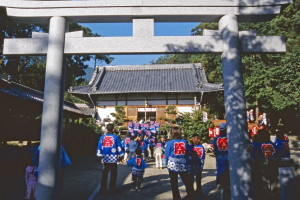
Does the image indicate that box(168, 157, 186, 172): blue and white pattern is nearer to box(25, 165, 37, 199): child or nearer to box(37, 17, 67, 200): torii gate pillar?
box(37, 17, 67, 200): torii gate pillar

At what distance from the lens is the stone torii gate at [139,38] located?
422 cm

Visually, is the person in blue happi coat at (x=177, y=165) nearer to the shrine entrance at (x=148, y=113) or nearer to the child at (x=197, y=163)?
the child at (x=197, y=163)

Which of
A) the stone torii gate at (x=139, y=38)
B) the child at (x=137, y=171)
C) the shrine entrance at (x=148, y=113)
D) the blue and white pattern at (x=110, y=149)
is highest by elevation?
the stone torii gate at (x=139, y=38)

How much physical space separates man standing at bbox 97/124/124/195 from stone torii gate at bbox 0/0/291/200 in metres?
1.46

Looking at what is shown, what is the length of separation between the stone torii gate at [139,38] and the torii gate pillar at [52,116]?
0.02 metres

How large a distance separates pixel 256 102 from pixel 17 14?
1611 centimetres

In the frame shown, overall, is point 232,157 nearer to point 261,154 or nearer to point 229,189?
point 229,189

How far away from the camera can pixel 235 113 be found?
4.05 metres

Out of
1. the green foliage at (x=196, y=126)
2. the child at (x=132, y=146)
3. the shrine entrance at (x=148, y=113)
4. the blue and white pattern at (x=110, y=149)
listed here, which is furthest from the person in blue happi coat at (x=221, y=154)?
the shrine entrance at (x=148, y=113)

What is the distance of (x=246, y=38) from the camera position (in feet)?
14.3

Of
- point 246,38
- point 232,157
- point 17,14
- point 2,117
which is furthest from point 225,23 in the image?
point 2,117

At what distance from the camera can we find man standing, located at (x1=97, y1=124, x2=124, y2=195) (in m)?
5.39

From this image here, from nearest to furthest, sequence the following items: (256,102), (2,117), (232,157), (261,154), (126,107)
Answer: (232,157) → (261,154) → (2,117) → (256,102) → (126,107)

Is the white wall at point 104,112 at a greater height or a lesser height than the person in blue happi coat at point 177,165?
greater
